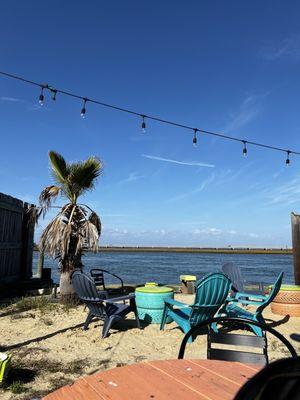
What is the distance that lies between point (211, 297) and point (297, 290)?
9.22 feet

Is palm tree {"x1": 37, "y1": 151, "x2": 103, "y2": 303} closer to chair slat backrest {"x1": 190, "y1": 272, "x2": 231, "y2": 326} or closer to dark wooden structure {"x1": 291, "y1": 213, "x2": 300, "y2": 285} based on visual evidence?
chair slat backrest {"x1": 190, "y1": 272, "x2": 231, "y2": 326}

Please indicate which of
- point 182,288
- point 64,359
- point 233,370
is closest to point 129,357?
point 64,359

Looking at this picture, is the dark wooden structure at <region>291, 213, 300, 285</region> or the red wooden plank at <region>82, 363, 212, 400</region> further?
the dark wooden structure at <region>291, 213, 300, 285</region>

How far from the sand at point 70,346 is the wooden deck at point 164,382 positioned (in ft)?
7.13

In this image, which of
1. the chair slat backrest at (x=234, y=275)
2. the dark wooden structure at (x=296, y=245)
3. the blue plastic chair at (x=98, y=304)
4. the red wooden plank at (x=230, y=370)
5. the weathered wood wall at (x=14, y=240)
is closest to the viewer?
the red wooden plank at (x=230, y=370)

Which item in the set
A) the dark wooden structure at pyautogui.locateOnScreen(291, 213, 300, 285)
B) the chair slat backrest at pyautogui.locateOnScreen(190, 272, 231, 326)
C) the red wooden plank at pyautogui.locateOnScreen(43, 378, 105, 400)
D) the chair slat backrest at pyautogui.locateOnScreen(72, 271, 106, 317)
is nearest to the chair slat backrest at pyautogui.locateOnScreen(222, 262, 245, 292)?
the dark wooden structure at pyautogui.locateOnScreen(291, 213, 300, 285)

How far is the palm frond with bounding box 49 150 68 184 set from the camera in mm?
8461

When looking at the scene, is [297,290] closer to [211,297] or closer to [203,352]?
[211,297]

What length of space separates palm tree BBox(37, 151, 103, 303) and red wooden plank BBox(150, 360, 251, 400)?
6.26m

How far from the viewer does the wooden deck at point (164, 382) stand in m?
1.59

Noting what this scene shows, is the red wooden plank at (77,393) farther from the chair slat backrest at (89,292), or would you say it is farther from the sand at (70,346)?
the chair slat backrest at (89,292)

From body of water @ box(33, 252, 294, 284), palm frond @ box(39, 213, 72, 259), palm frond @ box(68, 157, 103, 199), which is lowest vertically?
body of water @ box(33, 252, 294, 284)

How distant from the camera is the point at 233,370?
1901 millimetres

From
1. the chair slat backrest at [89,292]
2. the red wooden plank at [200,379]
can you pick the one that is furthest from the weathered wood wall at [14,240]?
the red wooden plank at [200,379]
